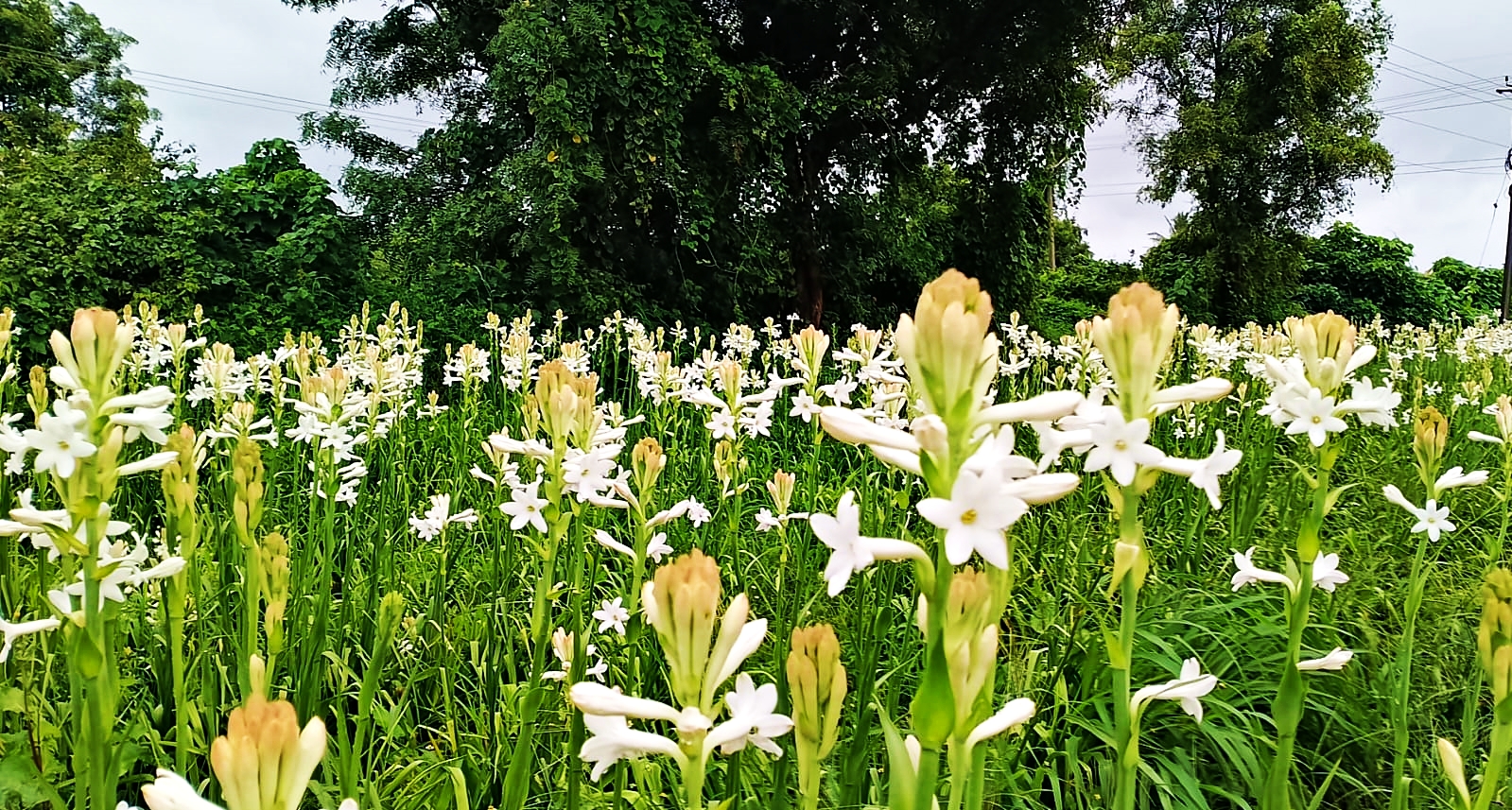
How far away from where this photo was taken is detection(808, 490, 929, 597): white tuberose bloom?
0.81m

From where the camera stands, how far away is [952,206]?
12.6 m

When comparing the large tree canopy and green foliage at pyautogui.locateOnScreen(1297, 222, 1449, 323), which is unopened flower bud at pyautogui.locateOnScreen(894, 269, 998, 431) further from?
green foliage at pyautogui.locateOnScreen(1297, 222, 1449, 323)

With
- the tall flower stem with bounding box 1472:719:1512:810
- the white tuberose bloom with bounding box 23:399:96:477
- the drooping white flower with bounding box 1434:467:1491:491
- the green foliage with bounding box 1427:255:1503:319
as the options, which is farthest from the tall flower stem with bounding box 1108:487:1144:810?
the green foliage with bounding box 1427:255:1503:319

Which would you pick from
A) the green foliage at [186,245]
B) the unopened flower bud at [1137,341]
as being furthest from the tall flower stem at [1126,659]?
the green foliage at [186,245]

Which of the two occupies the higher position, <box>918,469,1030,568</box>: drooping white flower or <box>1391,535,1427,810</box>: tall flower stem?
<box>918,469,1030,568</box>: drooping white flower

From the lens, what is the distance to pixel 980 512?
30.1 inches

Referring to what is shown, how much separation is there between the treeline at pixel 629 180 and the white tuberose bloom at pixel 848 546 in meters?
7.54

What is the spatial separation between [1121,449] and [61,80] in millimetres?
33098

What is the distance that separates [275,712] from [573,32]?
869 cm

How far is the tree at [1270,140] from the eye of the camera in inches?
661

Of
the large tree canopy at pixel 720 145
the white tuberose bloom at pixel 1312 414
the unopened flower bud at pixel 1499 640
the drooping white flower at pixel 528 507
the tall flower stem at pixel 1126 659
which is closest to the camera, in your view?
the tall flower stem at pixel 1126 659

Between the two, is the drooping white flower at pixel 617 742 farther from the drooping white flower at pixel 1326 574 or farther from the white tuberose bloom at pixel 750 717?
the drooping white flower at pixel 1326 574

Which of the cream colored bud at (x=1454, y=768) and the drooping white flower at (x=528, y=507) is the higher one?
the drooping white flower at (x=528, y=507)

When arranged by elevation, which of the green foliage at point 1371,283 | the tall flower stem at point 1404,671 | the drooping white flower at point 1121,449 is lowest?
the tall flower stem at point 1404,671
